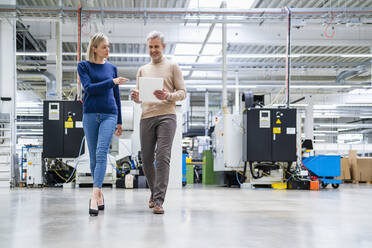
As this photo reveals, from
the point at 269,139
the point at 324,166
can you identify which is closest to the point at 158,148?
the point at 269,139

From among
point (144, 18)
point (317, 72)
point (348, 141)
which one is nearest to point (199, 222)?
point (144, 18)

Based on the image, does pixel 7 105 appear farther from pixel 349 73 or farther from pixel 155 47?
pixel 349 73

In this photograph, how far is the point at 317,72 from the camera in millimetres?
15945

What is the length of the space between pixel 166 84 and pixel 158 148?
0.49m

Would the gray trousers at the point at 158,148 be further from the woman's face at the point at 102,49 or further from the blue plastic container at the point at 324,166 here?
the blue plastic container at the point at 324,166

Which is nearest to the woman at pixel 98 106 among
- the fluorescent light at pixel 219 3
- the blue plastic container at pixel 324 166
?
the blue plastic container at pixel 324 166

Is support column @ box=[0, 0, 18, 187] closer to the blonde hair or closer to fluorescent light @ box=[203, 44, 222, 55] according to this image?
the blonde hair

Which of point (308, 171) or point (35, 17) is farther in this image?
point (35, 17)

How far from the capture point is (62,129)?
7211 millimetres

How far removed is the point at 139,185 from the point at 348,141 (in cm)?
1446

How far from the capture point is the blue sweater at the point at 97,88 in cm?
286

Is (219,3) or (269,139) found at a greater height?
(219,3)

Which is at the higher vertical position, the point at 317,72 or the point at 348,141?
the point at 317,72

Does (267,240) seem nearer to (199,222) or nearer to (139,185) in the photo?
(199,222)
